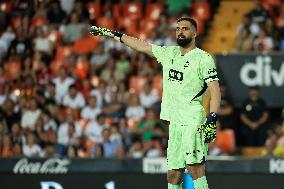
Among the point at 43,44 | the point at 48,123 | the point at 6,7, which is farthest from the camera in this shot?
the point at 6,7

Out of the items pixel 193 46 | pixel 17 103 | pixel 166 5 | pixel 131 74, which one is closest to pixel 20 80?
pixel 17 103

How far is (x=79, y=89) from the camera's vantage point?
720 inches

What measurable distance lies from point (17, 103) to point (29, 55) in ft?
5.94

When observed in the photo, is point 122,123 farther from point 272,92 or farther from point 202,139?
point 202,139

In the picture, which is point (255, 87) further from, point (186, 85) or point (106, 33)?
point (186, 85)

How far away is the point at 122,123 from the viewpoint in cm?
1675

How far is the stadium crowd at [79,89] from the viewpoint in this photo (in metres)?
16.5

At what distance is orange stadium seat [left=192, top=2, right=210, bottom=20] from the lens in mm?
19891

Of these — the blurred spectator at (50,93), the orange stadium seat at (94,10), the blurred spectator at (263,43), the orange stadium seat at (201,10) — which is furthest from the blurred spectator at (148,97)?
the orange stadium seat at (94,10)

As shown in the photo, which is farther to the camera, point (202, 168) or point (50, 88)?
point (50, 88)

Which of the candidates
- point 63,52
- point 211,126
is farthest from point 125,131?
point 211,126

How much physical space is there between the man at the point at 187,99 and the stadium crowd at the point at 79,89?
5.97 m

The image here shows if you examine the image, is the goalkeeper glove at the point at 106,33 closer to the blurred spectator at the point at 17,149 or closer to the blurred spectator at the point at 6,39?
the blurred spectator at the point at 17,149

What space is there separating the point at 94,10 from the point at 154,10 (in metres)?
1.39
